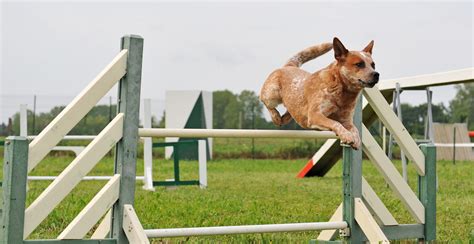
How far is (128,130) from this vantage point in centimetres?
243

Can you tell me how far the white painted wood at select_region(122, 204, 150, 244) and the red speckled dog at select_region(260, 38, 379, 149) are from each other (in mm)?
736

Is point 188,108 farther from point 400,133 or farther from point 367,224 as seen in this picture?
point 367,224

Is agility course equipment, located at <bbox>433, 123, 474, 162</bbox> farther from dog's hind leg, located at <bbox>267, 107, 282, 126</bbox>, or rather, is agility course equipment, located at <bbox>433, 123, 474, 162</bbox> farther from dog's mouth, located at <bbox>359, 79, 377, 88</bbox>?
dog's mouth, located at <bbox>359, 79, 377, 88</bbox>

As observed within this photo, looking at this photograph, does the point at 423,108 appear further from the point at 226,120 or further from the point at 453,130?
the point at 226,120

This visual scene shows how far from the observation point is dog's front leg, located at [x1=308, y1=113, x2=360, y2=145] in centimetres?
224

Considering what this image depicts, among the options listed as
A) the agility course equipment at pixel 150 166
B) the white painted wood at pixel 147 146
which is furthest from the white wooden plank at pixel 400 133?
the agility course equipment at pixel 150 166

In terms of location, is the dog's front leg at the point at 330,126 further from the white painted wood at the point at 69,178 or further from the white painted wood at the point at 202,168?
the white painted wood at the point at 202,168

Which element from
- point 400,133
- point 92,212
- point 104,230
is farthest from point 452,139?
point 92,212

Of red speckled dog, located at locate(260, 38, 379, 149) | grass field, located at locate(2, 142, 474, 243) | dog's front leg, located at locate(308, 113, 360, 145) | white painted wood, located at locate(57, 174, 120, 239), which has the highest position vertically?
red speckled dog, located at locate(260, 38, 379, 149)

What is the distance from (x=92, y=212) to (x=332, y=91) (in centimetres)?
100

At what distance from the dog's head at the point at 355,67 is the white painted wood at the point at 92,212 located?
95 cm

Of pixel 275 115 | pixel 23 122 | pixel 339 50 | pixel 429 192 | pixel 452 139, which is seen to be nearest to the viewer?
pixel 339 50

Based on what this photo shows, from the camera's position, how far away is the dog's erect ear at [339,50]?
91.4 inches

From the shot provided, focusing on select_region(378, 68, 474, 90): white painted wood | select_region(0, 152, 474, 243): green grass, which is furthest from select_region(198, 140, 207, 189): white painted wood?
select_region(378, 68, 474, 90): white painted wood
